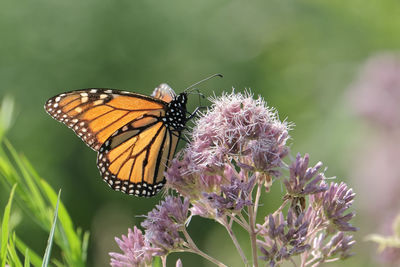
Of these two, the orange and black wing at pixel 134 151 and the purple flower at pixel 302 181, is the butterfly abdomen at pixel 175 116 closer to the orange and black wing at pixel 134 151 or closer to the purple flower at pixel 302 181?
the orange and black wing at pixel 134 151

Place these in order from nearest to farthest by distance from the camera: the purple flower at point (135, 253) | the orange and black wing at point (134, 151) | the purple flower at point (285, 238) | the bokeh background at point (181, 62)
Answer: the purple flower at point (285, 238) → the purple flower at point (135, 253) → the orange and black wing at point (134, 151) → the bokeh background at point (181, 62)

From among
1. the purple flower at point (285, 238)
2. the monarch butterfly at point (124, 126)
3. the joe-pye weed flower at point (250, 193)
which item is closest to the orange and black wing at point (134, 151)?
the monarch butterfly at point (124, 126)

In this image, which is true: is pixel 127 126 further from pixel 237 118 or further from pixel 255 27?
pixel 255 27

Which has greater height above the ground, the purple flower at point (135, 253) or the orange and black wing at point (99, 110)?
the orange and black wing at point (99, 110)

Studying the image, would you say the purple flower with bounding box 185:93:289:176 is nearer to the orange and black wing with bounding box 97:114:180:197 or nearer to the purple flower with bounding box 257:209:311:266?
the purple flower with bounding box 257:209:311:266

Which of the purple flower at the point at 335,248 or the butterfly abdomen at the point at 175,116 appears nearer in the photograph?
the purple flower at the point at 335,248

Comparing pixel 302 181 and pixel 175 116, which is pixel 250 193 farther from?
pixel 175 116
